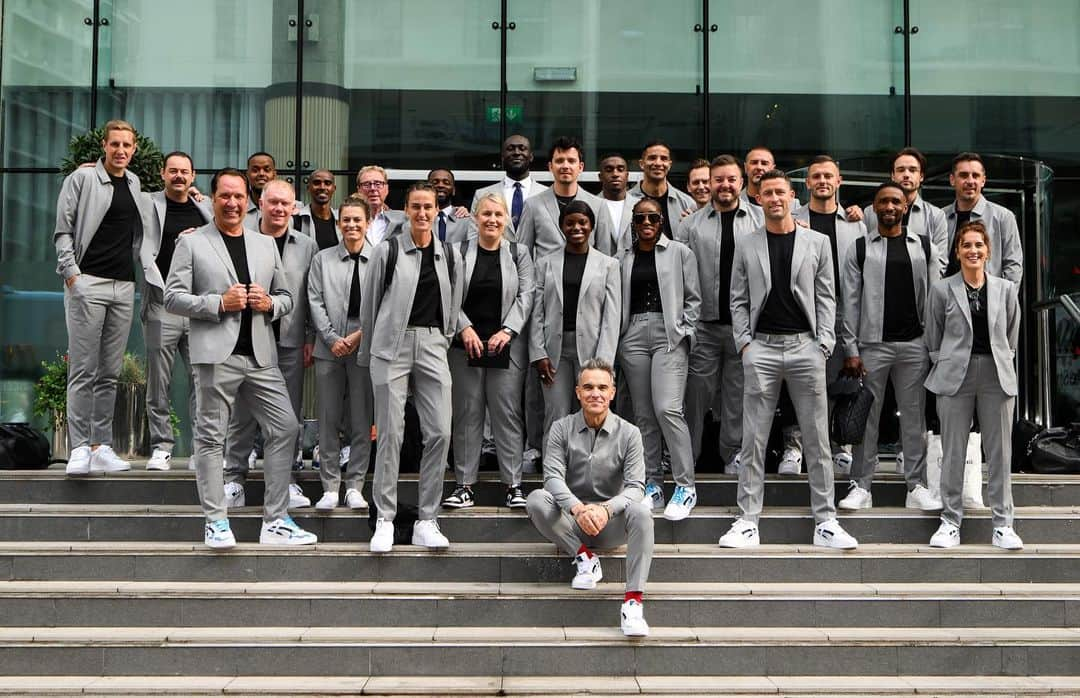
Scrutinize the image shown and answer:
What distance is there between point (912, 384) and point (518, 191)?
10.3 ft

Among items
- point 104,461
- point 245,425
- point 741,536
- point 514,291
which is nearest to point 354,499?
point 245,425

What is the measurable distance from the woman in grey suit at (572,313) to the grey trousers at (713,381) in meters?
0.78

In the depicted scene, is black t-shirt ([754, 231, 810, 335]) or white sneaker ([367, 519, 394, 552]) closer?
white sneaker ([367, 519, 394, 552])

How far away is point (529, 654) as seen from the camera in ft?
20.6

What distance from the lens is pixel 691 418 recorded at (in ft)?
27.0

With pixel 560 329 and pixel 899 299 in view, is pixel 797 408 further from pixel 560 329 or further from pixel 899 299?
pixel 560 329

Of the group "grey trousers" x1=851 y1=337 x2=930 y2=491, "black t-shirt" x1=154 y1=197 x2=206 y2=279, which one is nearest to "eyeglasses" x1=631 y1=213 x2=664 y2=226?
"grey trousers" x1=851 y1=337 x2=930 y2=491

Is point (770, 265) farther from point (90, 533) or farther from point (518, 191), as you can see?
point (90, 533)

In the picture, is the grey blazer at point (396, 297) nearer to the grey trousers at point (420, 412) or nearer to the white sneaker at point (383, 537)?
the grey trousers at point (420, 412)

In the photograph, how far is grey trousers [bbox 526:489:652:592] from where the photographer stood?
6512 millimetres

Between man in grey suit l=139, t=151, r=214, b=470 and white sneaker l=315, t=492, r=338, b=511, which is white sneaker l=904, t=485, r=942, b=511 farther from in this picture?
man in grey suit l=139, t=151, r=214, b=470

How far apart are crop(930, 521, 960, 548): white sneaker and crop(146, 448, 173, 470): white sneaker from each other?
5163mm

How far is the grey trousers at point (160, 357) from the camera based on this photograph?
838cm

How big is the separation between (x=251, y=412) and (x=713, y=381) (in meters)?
3.13
